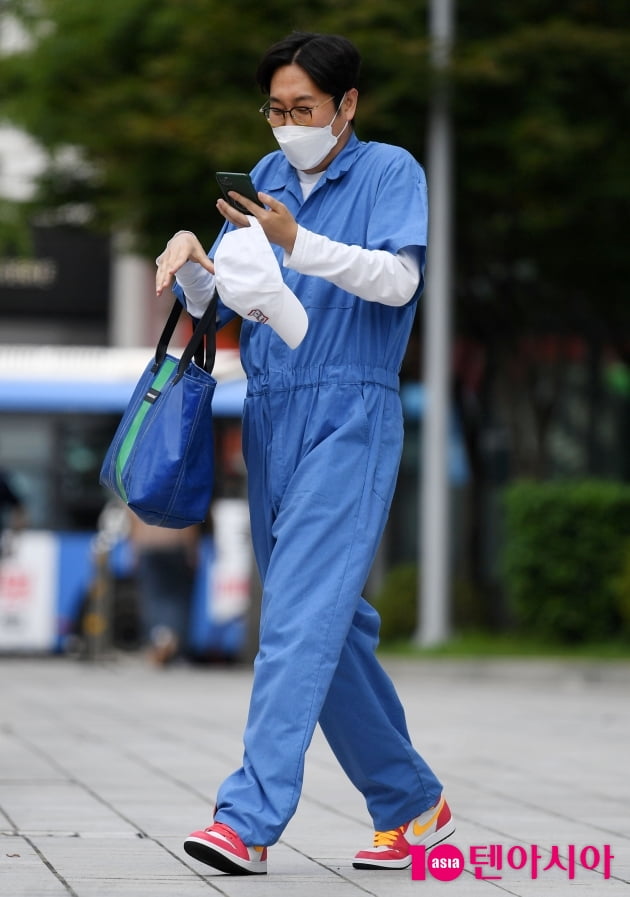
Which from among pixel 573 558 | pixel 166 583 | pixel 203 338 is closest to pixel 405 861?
pixel 203 338

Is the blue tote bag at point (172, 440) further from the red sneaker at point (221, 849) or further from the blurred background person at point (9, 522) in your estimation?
the blurred background person at point (9, 522)

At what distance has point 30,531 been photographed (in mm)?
17234

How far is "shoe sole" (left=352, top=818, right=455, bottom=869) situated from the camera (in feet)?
15.5

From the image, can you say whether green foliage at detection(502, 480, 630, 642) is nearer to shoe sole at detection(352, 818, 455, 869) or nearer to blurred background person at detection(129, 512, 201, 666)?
blurred background person at detection(129, 512, 201, 666)

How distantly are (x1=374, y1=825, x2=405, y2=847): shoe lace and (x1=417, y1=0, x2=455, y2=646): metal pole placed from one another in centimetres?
1146

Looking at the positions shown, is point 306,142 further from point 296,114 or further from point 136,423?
point 136,423

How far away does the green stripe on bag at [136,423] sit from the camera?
4676 mm

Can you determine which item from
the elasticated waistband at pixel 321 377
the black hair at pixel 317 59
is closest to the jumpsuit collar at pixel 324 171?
the black hair at pixel 317 59

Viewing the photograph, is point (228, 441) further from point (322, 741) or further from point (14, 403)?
point (322, 741)

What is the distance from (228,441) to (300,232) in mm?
12648

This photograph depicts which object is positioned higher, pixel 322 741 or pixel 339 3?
pixel 339 3

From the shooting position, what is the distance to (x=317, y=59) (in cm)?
456

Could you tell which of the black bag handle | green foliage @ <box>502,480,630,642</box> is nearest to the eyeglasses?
the black bag handle

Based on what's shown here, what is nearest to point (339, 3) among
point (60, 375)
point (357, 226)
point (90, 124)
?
point (90, 124)
